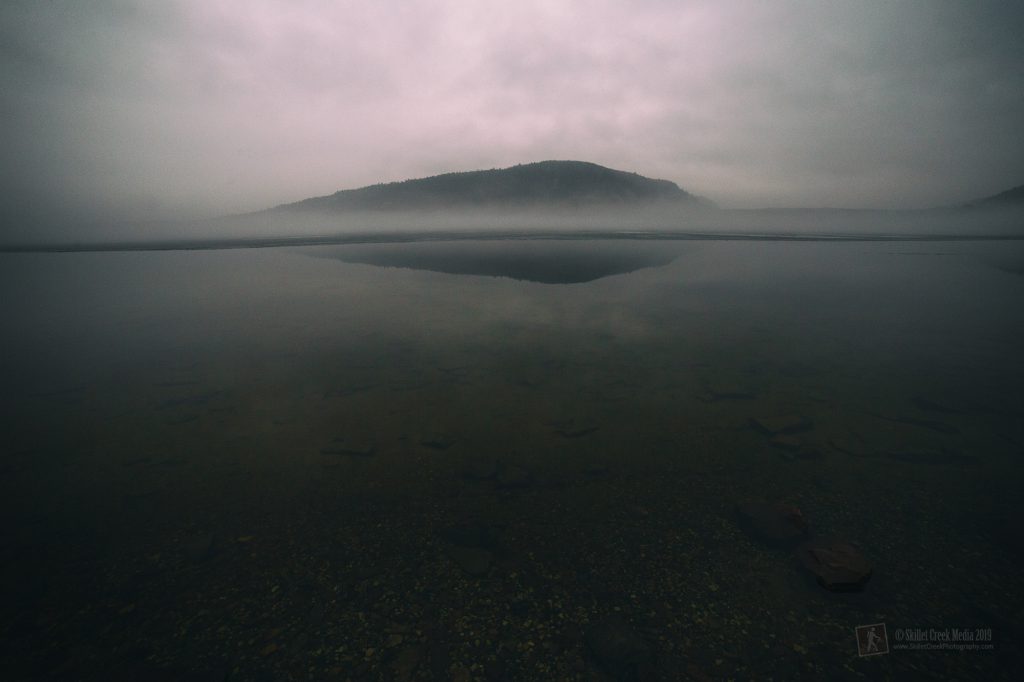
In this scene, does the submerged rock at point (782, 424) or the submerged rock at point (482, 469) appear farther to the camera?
the submerged rock at point (782, 424)

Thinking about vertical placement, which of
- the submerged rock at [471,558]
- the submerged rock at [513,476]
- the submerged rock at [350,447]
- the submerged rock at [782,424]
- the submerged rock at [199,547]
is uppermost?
the submerged rock at [782,424]

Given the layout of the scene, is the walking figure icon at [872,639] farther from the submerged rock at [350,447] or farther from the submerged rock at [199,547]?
the submerged rock at [199,547]

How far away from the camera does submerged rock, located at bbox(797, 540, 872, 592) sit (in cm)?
650

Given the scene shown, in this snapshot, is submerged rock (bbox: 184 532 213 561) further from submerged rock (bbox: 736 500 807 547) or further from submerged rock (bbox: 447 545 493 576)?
submerged rock (bbox: 736 500 807 547)

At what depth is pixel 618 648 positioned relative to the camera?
18.7 ft

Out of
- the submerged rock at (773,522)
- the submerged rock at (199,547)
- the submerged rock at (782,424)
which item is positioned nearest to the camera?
the submerged rock at (199,547)

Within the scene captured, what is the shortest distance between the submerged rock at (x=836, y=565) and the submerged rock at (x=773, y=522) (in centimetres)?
27

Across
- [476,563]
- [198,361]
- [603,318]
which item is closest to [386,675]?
[476,563]

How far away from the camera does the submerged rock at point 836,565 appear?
6500 millimetres

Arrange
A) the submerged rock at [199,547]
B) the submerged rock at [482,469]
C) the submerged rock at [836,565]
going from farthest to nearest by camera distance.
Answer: the submerged rock at [482,469]
the submerged rock at [199,547]
the submerged rock at [836,565]

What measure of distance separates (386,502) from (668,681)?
5.88 metres

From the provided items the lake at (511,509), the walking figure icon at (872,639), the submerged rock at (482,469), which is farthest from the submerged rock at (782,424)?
the submerged rock at (482,469)

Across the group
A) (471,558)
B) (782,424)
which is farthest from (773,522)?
(471,558)

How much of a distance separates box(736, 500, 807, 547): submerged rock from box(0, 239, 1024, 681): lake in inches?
2.0
